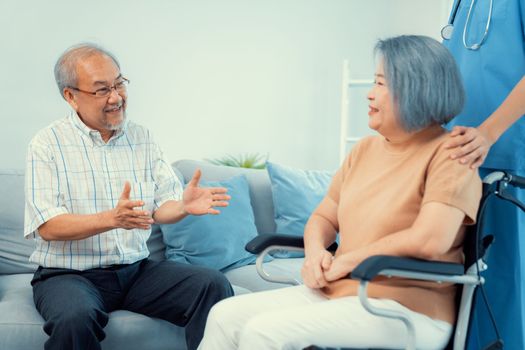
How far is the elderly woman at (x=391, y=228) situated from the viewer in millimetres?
1697

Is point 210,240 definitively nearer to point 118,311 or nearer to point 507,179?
point 118,311

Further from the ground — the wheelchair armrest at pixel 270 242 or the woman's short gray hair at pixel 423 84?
the woman's short gray hair at pixel 423 84

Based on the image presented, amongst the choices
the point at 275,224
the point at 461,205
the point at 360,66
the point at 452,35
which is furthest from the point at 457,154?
the point at 360,66

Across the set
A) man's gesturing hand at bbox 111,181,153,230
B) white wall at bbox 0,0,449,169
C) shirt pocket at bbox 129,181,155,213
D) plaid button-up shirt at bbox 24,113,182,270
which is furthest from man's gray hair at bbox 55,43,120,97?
white wall at bbox 0,0,449,169

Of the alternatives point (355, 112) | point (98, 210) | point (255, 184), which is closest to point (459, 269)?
point (98, 210)

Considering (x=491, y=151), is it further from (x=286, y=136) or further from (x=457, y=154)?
(x=286, y=136)

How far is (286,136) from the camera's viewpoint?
14.6ft

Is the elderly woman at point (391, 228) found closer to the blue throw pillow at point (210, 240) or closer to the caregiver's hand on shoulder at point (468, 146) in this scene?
the caregiver's hand on shoulder at point (468, 146)

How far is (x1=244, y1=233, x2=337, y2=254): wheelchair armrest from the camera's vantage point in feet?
6.53

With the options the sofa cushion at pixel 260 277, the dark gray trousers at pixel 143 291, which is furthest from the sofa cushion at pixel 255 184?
the dark gray trousers at pixel 143 291

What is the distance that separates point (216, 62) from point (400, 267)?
2.70 m

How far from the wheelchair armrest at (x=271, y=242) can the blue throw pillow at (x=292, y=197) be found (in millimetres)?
1253

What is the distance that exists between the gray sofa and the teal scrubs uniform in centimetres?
106

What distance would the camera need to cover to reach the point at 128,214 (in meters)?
2.15
